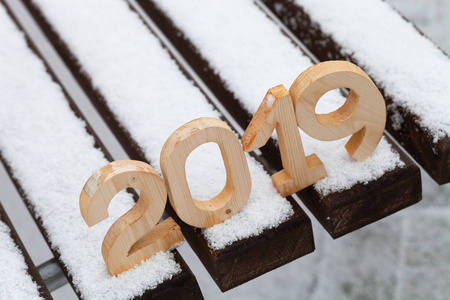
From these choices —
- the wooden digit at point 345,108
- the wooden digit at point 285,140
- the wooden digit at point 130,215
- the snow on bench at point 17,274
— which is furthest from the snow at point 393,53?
the snow on bench at point 17,274

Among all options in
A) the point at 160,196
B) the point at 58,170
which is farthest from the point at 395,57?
the point at 58,170

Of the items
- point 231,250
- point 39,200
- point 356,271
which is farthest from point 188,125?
point 356,271

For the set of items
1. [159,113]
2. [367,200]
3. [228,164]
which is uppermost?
[159,113]

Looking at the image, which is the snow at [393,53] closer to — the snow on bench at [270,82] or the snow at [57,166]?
the snow on bench at [270,82]

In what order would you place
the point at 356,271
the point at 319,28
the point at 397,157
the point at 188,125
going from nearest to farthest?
the point at 188,125 → the point at 397,157 → the point at 319,28 → the point at 356,271

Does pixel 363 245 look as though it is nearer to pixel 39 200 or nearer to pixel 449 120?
pixel 449 120

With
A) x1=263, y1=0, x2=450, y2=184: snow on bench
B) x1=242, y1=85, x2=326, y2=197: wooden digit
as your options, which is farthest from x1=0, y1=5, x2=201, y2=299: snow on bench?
x1=263, y1=0, x2=450, y2=184: snow on bench

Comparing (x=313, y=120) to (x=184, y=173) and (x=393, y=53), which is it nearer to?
(x=184, y=173)
